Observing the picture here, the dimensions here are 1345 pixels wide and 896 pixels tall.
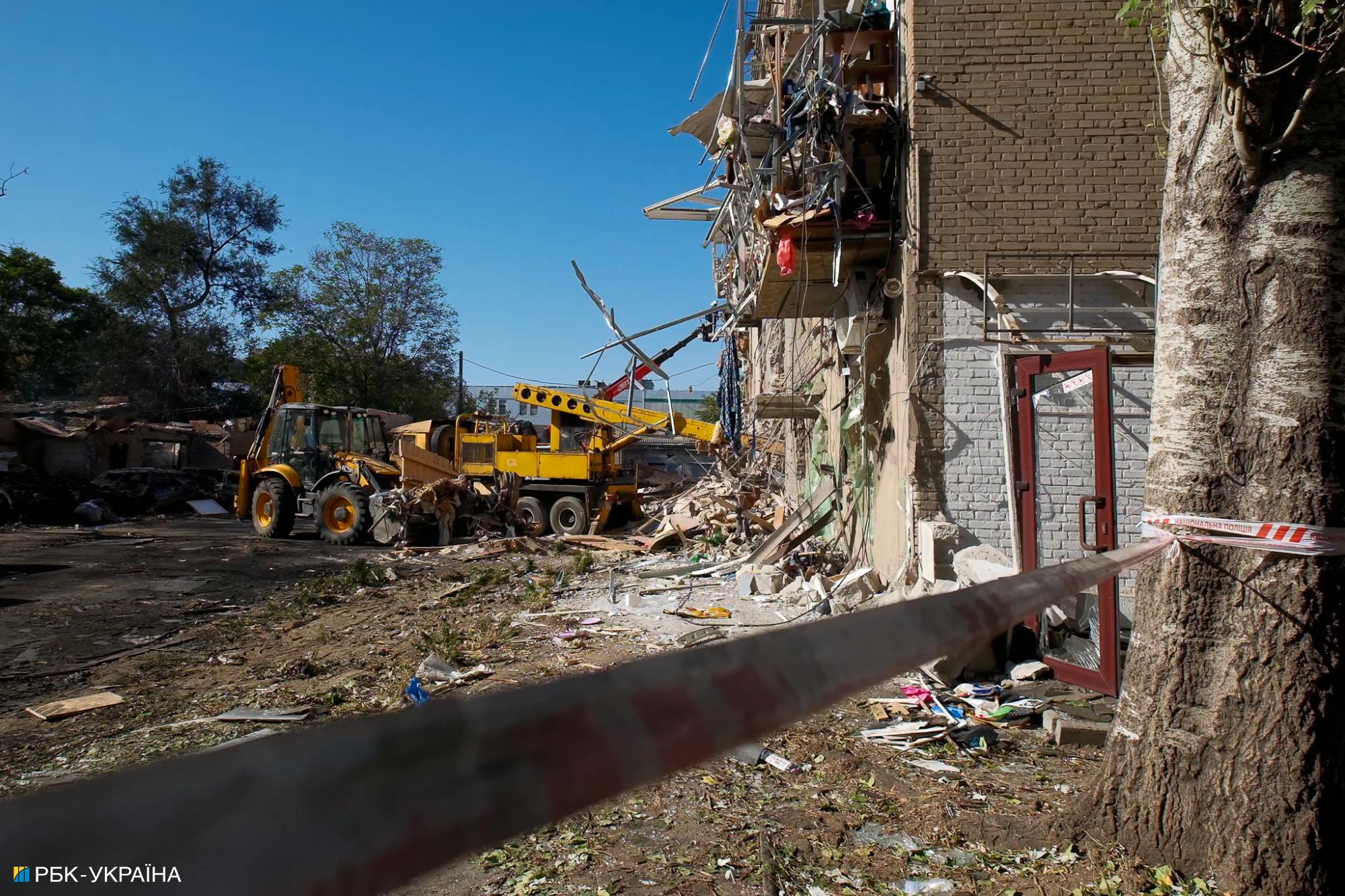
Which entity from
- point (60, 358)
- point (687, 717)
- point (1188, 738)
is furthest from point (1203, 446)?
point (60, 358)

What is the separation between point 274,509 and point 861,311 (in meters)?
13.0

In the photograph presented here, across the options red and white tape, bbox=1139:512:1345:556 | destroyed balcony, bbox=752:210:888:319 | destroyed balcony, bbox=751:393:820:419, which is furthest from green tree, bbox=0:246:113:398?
red and white tape, bbox=1139:512:1345:556

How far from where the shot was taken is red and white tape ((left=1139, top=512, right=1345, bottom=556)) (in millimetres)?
2938

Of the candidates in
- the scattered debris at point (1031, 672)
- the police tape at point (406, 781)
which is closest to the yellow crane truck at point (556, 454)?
the scattered debris at point (1031, 672)

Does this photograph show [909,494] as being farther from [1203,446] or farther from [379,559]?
[379,559]

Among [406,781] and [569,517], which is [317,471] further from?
[406,781]

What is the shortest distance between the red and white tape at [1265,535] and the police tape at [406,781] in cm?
271

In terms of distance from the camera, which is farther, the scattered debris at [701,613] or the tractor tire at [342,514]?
the tractor tire at [342,514]

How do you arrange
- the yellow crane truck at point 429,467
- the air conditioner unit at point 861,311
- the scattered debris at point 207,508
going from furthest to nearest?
the scattered debris at point 207,508 < the yellow crane truck at point 429,467 < the air conditioner unit at point 861,311

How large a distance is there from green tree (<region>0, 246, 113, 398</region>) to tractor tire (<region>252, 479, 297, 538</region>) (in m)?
18.1

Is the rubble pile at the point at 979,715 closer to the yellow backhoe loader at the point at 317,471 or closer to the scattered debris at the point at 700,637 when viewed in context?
the scattered debris at the point at 700,637

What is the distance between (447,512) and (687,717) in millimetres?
16371

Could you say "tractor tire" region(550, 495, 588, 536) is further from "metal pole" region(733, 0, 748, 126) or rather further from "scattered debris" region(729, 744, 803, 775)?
"scattered debris" region(729, 744, 803, 775)

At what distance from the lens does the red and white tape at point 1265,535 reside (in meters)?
2.94
